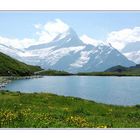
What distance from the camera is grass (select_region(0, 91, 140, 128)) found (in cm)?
2503

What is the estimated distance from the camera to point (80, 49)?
1474 inches

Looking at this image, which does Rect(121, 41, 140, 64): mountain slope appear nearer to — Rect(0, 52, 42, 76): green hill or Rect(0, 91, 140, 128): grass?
Rect(0, 91, 140, 128): grass

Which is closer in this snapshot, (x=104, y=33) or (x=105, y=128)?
(x=105, y=128)

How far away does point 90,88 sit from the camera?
40438 mm

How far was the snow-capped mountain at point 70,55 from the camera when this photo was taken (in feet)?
117

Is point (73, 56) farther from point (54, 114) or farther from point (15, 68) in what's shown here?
point (15, 68)

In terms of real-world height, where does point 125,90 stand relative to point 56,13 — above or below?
below

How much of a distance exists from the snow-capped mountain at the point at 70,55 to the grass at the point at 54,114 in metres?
3.49

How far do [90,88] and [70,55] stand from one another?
3.62 metres

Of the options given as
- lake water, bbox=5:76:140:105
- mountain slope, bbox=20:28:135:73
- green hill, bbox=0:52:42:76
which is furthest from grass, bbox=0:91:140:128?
green hill, bbox=0:52:42:76

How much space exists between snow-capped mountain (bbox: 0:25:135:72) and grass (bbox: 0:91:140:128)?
11.5 feet
